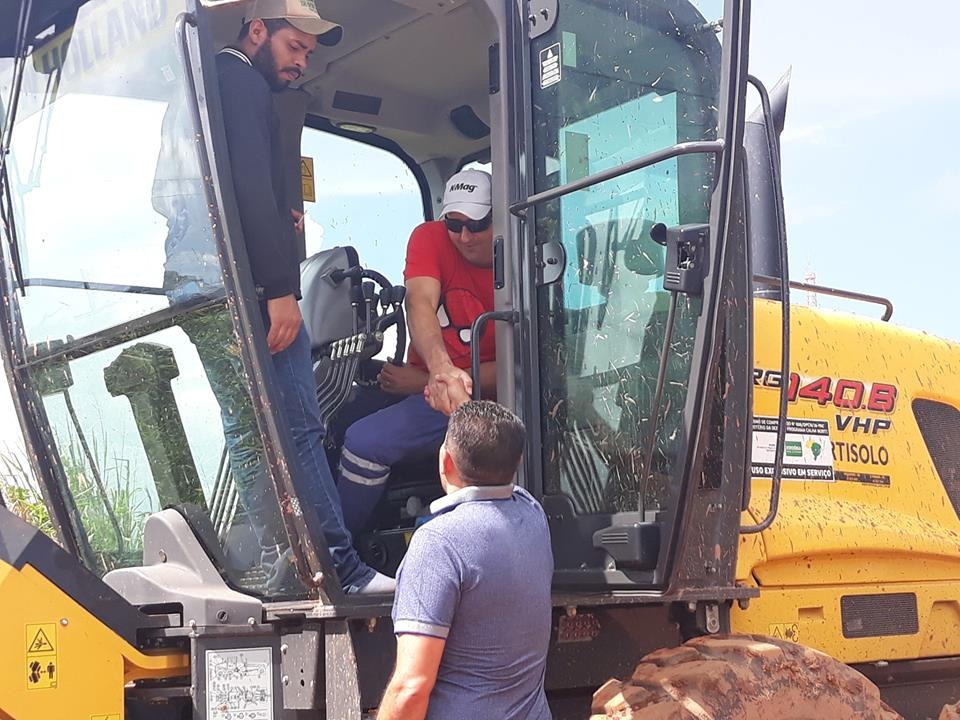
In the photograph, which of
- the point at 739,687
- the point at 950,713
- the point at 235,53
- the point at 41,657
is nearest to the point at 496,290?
the point at 235,53

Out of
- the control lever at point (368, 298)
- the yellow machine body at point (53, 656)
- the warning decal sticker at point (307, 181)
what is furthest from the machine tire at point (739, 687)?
the warning decal sticker at point (307, 181)

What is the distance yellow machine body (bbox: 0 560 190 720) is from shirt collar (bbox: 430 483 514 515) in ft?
3.51

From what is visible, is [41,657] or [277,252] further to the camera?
[277,252]

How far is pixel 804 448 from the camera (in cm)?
432

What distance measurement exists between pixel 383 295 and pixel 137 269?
117cm

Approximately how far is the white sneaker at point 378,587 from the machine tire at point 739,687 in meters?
0.61

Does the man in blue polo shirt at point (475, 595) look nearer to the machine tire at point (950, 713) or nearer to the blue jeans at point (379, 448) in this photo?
the blue jeans at point (379, 448)

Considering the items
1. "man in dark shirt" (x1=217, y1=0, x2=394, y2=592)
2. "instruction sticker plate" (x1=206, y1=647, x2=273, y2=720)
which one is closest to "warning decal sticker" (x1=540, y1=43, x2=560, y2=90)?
"man in dark shirt" (x1=217, y1=0, x2=394, y2=592)

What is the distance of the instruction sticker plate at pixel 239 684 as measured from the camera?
3.47 m

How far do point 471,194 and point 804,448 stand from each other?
140 centimetres

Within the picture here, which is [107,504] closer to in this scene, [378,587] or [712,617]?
[378,587]

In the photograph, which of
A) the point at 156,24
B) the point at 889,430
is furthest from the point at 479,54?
the point at 889,430

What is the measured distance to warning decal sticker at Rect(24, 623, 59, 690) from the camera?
341cm

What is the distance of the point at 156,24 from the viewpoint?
371 centimetres
